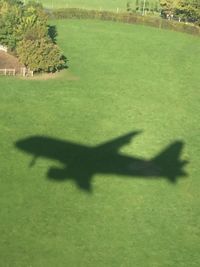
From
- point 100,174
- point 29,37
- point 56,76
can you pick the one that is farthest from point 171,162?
point 29,37

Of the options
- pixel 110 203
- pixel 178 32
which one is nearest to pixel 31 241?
pixel 110 203

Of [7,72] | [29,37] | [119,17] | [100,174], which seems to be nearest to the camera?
[100,174]

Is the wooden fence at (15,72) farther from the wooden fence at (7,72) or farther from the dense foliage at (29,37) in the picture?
the dense foliage at (29,37)

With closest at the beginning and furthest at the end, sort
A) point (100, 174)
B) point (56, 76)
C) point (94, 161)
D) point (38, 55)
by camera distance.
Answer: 1. point (100, 174)
2. point (94, 161)
3. point (38, 55)
4. point (56, 76)

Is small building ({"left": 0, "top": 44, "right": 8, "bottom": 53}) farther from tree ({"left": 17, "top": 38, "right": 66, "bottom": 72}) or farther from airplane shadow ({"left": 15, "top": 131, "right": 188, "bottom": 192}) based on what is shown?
airplane shadow ({"left": 15, "top": 131, "right": 188, "bottom": 192})

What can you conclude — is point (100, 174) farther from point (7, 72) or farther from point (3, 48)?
point (3, 48)
